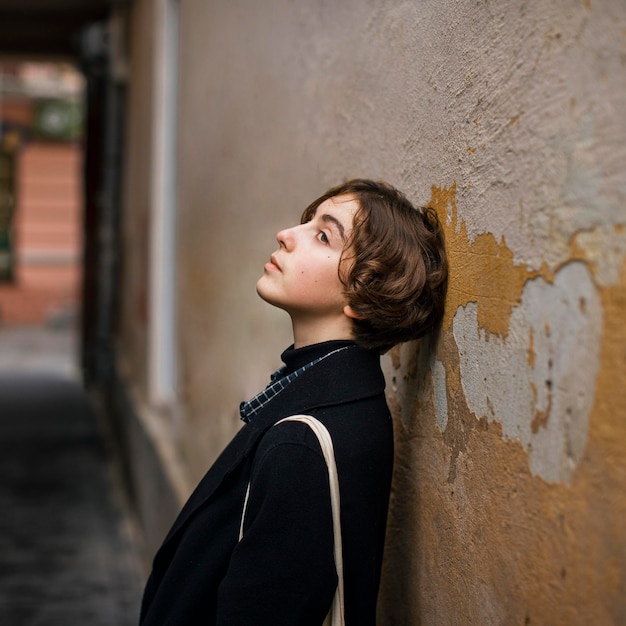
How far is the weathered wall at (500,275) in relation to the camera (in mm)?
1039

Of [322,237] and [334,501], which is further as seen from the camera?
[322,237]

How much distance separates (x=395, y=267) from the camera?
1.61 metres

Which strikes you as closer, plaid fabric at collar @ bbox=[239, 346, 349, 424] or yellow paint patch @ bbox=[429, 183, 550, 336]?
yellow paint patch @ bbox=[429, 183, 550, 336]

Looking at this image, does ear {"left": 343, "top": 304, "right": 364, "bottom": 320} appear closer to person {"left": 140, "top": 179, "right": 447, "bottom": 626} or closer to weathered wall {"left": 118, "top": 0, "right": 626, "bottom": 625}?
person {"left": 140, "top": 179, "right": 447, "bottom": 626}

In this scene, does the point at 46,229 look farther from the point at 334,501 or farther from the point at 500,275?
the point at 500,275

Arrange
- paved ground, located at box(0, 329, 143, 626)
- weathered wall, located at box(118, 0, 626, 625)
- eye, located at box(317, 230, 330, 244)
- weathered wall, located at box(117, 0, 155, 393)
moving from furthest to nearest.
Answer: weathered wall, located at box(117, 0, 155, 393), paved ground, located at box(0, 329, 143, 626), eye, located at box(317, 230, 330, 244), weathered wall, located at box(118, 0, 626, 625)

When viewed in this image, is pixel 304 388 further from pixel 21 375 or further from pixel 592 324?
pixel 21 375

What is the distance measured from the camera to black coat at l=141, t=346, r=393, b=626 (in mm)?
1442

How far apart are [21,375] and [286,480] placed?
11413 mm

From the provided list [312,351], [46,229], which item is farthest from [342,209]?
[46,229]

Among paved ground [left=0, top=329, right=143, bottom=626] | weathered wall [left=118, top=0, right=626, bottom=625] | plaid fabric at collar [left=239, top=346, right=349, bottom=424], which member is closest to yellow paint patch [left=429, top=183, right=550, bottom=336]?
weathered wall [left=118, top=0, right=626, bottom=625]

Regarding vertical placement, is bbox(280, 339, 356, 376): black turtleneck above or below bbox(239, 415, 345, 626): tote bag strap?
above

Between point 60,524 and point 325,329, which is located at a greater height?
point 325,329

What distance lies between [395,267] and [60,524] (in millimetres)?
4523
